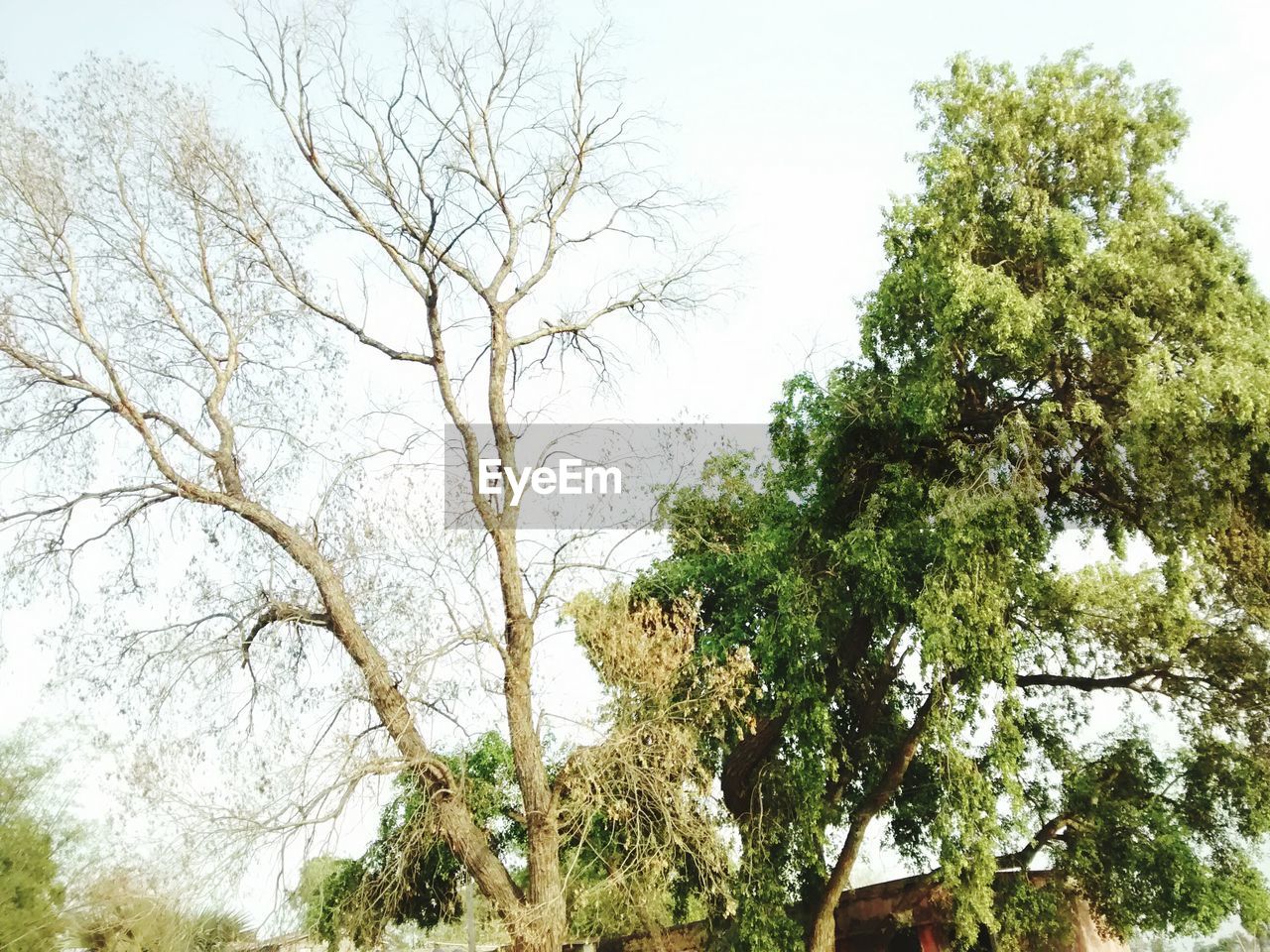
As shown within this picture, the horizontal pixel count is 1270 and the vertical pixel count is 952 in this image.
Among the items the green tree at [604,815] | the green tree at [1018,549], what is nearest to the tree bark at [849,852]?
the green tree at [1018,549]

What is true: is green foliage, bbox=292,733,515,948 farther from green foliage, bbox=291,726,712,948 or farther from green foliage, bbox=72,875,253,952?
green foliage, bbox=72,875,253,952

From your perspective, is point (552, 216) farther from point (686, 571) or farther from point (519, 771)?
point (519, 771)

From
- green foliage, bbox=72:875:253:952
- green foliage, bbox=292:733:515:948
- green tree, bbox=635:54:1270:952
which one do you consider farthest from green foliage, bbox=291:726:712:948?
green foliage, bbox=72:875:253:952

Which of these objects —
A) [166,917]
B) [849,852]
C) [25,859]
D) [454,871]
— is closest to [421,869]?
[454,871]

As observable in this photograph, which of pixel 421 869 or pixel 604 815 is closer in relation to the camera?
pixel 604 815

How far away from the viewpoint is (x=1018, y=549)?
13.0 meters

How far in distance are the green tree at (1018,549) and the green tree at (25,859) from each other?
565 inches

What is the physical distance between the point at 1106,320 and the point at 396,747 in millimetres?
9866

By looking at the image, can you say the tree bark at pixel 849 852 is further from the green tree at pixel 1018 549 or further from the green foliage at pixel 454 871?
the green foliage at pixel 454 871

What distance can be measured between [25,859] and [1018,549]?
2177 cm

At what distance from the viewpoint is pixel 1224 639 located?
46.9 ft

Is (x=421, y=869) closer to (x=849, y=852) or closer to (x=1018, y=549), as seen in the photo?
(x=849, y=852)

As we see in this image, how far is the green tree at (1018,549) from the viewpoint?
11.7 metres

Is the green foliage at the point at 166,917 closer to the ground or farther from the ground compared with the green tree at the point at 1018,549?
closer to the ground
